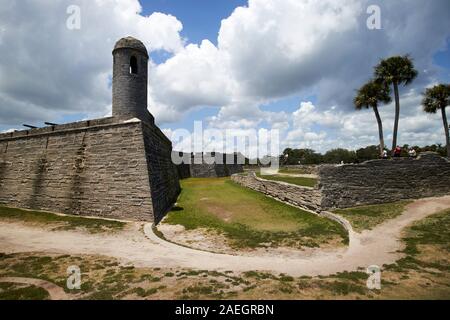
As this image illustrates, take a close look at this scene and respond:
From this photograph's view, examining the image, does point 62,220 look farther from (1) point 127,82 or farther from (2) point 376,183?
(2) point 376,183

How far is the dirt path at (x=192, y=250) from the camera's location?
673 cm

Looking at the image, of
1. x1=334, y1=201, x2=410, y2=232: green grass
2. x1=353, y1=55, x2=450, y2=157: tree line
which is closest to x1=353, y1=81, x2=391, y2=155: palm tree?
x1=353, y1=55, x2=450, y2=157: tree line

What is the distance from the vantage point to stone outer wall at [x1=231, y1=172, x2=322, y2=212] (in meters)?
12.9

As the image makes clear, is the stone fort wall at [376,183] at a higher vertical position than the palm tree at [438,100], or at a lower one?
lower

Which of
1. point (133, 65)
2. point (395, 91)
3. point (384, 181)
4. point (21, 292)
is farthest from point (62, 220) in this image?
point (395, 91)

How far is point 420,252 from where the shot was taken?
7.16m

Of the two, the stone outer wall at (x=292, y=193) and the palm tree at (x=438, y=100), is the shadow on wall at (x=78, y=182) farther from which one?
the palm tree at (x=438, y=100)

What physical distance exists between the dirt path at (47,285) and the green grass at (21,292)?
0.10 meters

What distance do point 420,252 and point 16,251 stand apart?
12.0 meters

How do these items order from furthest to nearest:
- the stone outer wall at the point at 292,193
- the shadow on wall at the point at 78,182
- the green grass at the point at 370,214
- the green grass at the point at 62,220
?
1. the shadow on wall at the point at 78,182
2. the stone outer wall at the point at 292,193
3. the green grass at the point at 62,220
4. the green grass at the point at 370,214

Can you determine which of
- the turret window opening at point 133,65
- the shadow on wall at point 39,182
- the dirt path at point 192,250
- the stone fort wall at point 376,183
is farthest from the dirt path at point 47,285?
the turret window opening at point 133,65

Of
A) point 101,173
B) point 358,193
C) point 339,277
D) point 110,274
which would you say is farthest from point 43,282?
point 358,193

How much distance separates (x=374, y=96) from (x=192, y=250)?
26264 millimetres
